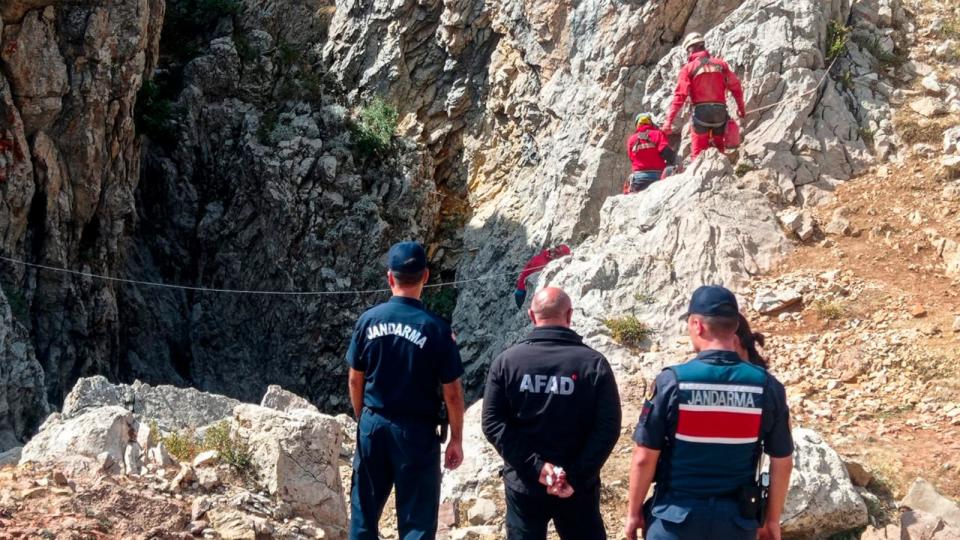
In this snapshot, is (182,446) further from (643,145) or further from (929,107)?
(929,107)

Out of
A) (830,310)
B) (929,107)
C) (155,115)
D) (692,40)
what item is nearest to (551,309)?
(830,310)

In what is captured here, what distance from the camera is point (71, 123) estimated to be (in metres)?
14.3

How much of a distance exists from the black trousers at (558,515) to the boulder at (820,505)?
2475mm

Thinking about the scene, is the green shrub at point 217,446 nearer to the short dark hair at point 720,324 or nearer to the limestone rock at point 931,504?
the short dark hair at point 720,324

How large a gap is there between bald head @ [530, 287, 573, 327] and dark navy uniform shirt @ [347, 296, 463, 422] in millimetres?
549

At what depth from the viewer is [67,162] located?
1452 cm

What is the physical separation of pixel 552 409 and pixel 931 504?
352 cm

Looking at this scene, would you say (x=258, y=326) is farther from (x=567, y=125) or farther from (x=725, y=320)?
(x=725, y=320)

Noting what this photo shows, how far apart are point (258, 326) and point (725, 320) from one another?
15.5 metres

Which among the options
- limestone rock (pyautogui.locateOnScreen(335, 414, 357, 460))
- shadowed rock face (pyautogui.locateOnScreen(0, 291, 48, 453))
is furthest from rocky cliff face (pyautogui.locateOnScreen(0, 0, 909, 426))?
limestone rock (pyautogui.locateOnScreen(335, 414, 357, 460))

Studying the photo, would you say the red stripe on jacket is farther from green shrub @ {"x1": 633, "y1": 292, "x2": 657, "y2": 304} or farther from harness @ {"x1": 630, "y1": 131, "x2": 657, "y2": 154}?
harness @ {"x1": 630, "y1": 131, "x2": 657, "y2": 154}

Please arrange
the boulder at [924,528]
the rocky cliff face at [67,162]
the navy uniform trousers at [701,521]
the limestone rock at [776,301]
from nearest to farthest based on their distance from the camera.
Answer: the navy uniform trousers at [701,521]
the boulder at [924,528]
the limestone rock at [776,301]
the rocky cliff face at [67,162]

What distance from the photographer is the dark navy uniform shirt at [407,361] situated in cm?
452

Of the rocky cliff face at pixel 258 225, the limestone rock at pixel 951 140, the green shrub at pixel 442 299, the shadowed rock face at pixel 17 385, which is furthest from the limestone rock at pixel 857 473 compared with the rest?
the rocky cliff face at pixel 258 225
